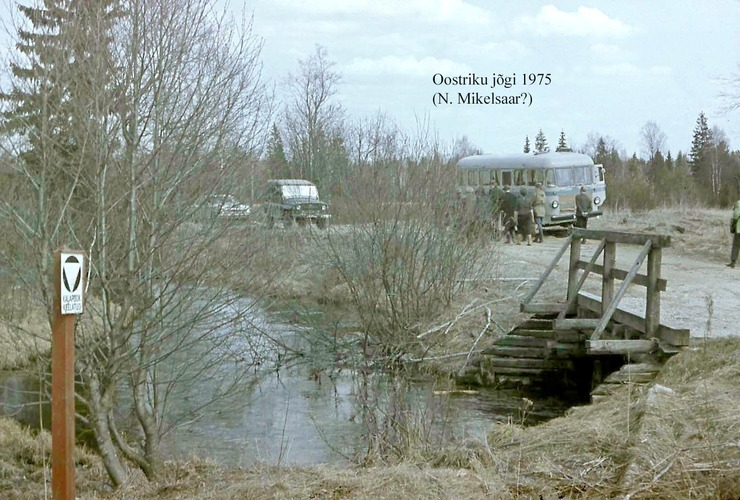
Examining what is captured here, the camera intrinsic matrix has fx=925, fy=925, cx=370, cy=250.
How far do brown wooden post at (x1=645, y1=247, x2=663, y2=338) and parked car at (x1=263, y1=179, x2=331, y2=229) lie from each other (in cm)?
594

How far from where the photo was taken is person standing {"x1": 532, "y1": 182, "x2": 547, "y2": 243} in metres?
28.7

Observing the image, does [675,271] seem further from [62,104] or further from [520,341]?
[62,104]

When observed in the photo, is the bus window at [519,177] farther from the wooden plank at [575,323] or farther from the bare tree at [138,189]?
the bare tree at [138,189]

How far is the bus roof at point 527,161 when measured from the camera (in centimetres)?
3194

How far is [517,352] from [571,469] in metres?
9.87

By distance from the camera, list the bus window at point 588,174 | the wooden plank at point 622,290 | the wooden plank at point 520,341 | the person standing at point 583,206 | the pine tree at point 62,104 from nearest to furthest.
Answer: the pine tree at point 62,104 → the wooden plank at point 622,290 → the wooden plank at point 520,341 → the person standing at point 583,206 → the bus window at point 588,174

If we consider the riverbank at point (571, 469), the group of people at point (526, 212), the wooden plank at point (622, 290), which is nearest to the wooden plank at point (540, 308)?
the wooden plank at point (622, 290)

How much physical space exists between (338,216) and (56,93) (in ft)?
29.9

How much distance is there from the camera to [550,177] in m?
31.9

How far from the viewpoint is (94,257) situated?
33.1 feet

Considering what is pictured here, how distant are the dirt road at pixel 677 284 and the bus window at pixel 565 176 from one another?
2.13 m

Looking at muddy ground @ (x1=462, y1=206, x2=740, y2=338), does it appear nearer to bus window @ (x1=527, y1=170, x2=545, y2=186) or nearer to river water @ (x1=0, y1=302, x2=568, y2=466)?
bus window @ (x1=527, y1=170, x2=545, y2=186)

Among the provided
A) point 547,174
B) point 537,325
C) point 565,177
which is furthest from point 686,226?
point 537,325

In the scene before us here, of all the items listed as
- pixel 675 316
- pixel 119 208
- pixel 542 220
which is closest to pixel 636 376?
pixel 675 316
